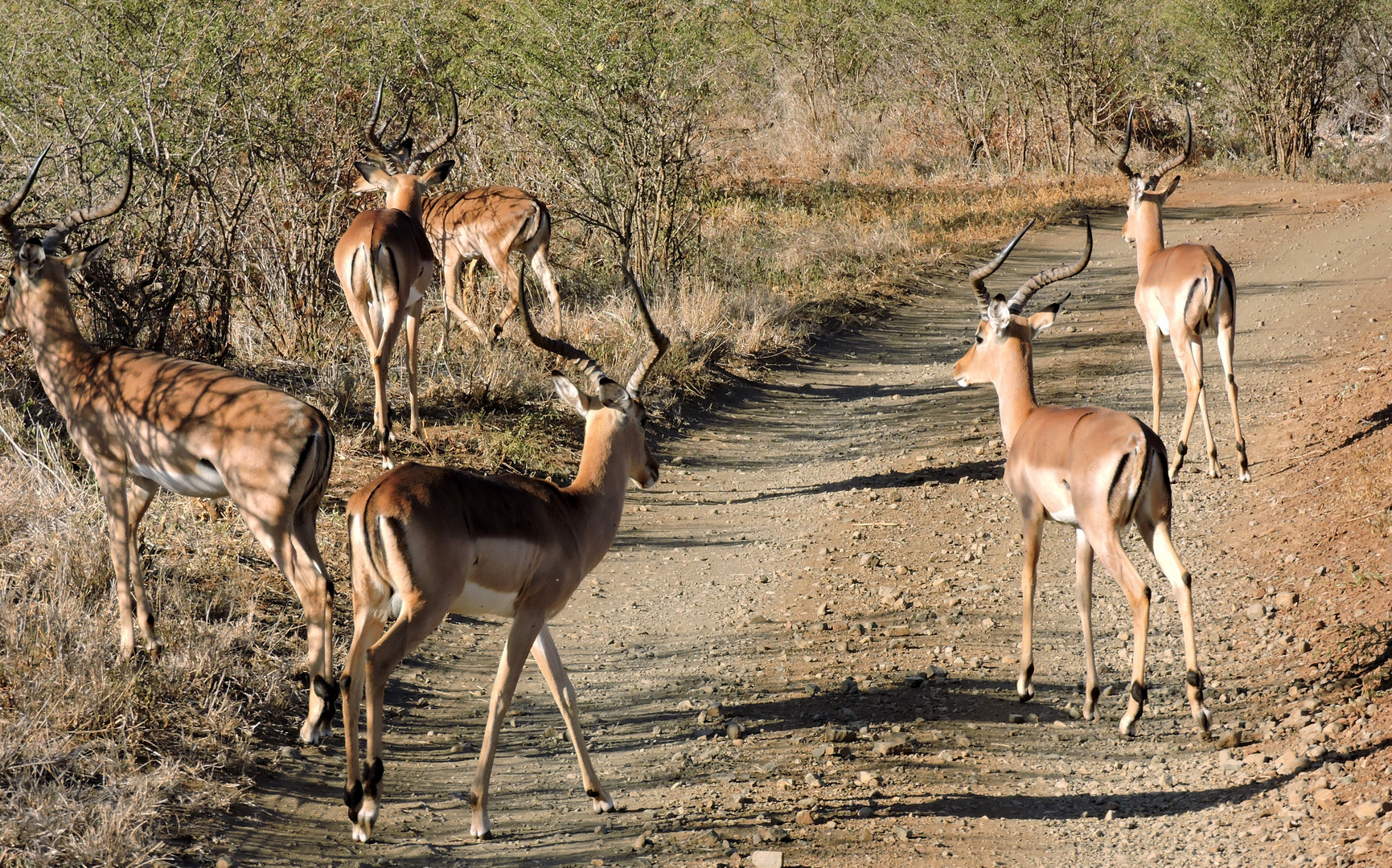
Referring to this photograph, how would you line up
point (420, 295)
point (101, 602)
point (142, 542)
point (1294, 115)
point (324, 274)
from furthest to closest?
point (1294, 115) < point (324, 274) < point (420, 295) < point (142, 542) < point (101, 602)

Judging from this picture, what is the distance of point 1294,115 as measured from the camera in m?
22.6

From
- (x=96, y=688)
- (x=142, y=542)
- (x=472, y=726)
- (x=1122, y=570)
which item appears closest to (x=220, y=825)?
(x=96, y=688)

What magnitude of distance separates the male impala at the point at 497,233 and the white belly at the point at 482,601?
256 inches

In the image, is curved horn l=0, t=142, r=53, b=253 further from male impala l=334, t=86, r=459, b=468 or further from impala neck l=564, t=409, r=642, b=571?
impala neck l=564, t=409, r=642, b=571

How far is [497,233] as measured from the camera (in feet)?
35.4

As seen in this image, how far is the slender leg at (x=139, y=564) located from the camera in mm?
5055

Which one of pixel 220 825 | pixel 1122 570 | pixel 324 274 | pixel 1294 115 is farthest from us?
pixel 1294 115

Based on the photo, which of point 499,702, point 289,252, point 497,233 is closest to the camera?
point 499,702

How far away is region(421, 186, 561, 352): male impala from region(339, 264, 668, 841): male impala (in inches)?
246

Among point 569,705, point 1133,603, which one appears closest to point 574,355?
point 569,705

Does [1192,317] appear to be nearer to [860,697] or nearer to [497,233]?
[860,697]

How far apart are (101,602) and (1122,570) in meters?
4.26

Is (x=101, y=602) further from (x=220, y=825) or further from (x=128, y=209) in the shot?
(x=128, y=209)

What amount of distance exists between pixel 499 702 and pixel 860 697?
1739 mm
